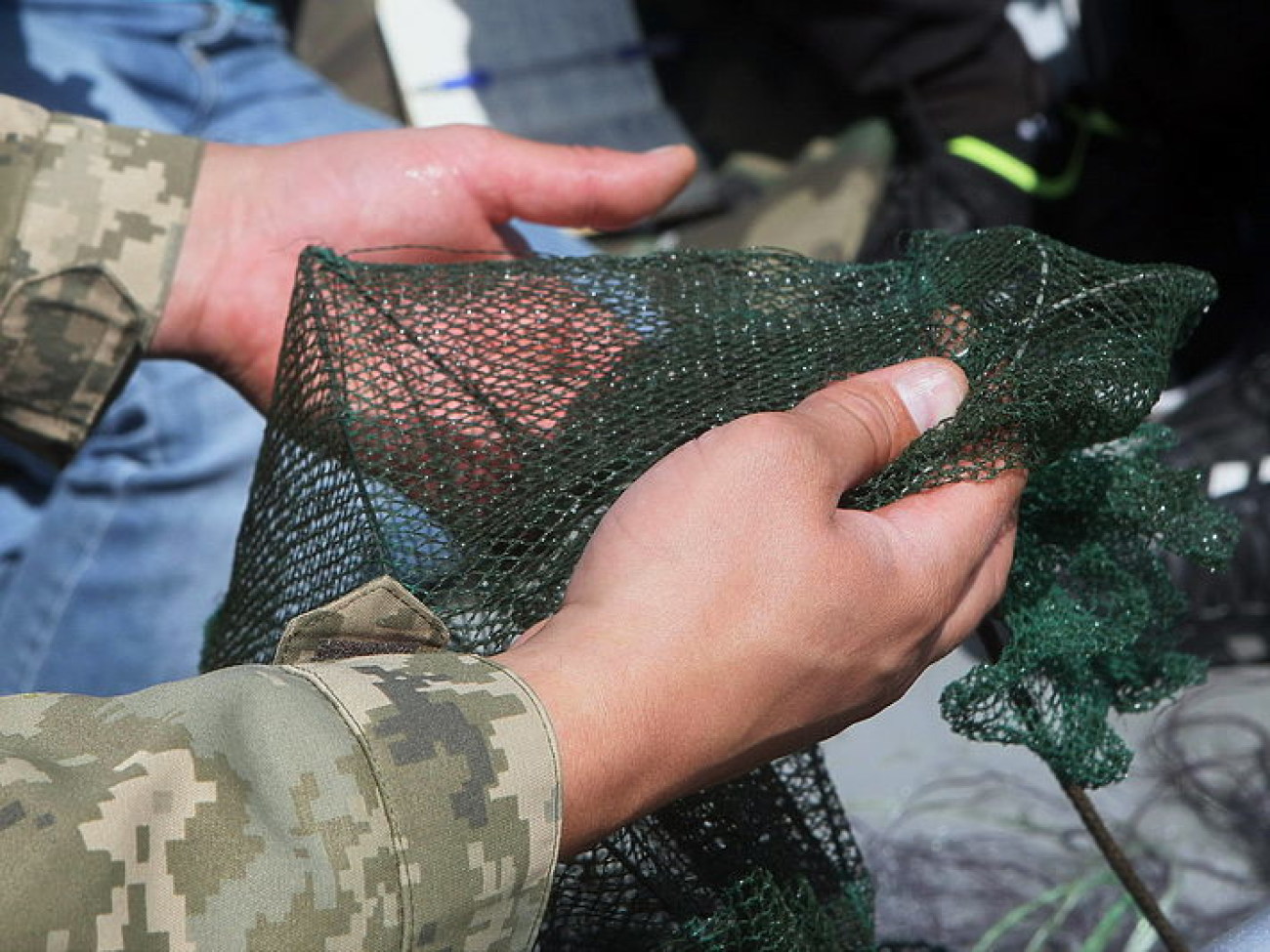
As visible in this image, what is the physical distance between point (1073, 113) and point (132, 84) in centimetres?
159

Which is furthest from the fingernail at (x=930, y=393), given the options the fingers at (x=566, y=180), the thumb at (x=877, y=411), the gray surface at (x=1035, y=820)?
the gray surface at (x=1035, y=820)

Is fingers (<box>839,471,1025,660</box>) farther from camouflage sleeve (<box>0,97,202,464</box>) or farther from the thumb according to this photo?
camouflage sleeve (<box>0,97,202,464</box>)

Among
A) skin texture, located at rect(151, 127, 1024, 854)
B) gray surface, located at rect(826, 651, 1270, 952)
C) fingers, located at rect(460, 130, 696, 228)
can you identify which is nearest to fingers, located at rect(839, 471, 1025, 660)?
skin texture, located at rect(151, 127, 1024, 854)

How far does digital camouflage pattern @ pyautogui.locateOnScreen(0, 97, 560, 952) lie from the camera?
69 centimetres

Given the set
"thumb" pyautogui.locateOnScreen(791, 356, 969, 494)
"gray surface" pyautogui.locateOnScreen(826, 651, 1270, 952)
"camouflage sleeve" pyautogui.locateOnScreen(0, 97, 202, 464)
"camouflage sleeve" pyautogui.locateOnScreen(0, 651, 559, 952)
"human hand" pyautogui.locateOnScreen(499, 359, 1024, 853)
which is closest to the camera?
"camouflage sleeve" pyautogui.locateOnScreen(0, 651, 559, 952)

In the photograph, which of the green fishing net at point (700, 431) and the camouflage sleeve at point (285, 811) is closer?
the camouflage sleeve at point (285, 811)

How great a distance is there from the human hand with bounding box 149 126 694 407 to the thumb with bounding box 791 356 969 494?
0.47 metres

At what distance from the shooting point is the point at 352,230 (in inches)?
52.9

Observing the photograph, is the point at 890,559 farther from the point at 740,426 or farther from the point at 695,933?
the point at 695,933

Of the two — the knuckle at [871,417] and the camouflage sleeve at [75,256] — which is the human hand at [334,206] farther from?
the knuckle at [871,417]

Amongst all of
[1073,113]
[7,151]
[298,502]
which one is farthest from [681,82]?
[298,502]

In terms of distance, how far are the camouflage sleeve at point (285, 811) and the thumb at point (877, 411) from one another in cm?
29

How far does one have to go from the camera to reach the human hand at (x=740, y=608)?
2.63ft

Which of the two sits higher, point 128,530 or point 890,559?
point 890,559
